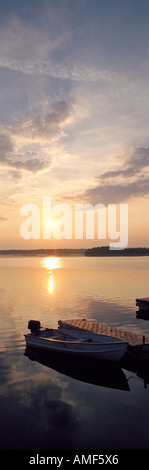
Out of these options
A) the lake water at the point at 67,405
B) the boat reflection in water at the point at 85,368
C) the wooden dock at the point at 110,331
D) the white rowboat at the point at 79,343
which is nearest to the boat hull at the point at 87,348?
the white rowboat at the point at 79,343

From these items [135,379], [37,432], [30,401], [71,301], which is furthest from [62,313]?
[37,432]

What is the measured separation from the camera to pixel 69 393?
1938cm

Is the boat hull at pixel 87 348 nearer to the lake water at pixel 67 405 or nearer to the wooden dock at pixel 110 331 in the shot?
the lake water at pixel 67 405

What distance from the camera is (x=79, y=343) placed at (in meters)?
25.0

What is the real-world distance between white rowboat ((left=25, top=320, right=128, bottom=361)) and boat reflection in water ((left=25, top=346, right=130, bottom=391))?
75 centimetres

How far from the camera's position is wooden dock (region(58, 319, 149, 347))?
86.3 ft

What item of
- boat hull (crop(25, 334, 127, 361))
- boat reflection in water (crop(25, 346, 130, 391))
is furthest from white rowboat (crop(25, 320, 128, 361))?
boat reflection in water (crop(25, 346, 130, 391))

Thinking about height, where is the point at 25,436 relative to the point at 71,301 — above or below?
below

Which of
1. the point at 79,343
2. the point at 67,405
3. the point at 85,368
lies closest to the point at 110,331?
the point at 79,343

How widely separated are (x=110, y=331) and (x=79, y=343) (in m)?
5.80

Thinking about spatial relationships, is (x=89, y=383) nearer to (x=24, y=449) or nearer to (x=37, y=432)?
(x=37, y=432)

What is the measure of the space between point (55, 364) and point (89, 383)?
494cm

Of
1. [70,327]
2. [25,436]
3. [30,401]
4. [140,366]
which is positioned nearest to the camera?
[25,436]

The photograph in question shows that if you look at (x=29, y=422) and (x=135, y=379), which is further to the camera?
(x=135, y=379)
